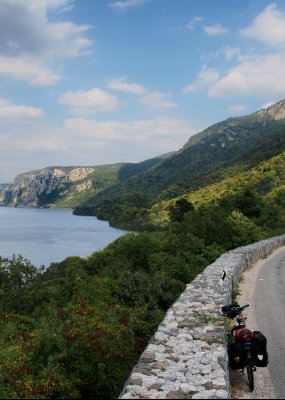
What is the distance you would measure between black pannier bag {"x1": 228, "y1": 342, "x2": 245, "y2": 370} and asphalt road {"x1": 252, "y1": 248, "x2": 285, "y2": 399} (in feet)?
3.10

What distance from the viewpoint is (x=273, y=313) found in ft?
54.5

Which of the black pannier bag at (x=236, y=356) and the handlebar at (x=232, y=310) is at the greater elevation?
the handlebar at (x=232, y=310)

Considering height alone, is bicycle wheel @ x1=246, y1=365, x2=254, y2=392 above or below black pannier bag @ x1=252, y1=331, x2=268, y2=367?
below

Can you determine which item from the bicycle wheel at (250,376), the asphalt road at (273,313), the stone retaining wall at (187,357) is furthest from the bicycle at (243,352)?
the asphalt road at (273,313)

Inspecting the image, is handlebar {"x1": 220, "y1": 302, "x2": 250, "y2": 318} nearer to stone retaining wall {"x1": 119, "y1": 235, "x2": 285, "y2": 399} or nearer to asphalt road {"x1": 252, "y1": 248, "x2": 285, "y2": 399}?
stone retaining wall {"x1": 119, "y1": 235, "x2": 285, "y2": 399}

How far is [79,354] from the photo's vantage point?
29.2ft

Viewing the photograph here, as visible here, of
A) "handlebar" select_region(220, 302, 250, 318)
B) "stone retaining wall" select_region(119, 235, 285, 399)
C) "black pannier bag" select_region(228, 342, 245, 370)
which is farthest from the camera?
"handlebar" select_region(220, 302, 250, 318)

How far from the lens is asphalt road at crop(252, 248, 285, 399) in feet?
34.9

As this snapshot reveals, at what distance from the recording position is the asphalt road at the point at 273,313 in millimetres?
10633

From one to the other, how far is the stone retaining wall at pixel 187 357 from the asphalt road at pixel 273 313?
160 centimetres

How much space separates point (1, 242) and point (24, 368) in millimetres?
90005

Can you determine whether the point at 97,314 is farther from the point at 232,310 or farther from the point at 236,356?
the point at 236,356

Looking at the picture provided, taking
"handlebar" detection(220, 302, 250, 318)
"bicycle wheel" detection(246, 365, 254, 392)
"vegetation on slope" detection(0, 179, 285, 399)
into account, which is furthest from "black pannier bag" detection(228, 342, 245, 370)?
"vegetation on slope" detection(0, 179, 285, 399)

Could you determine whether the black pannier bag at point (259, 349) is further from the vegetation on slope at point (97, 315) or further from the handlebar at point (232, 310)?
the vegetation on slope at point (97, 315)
